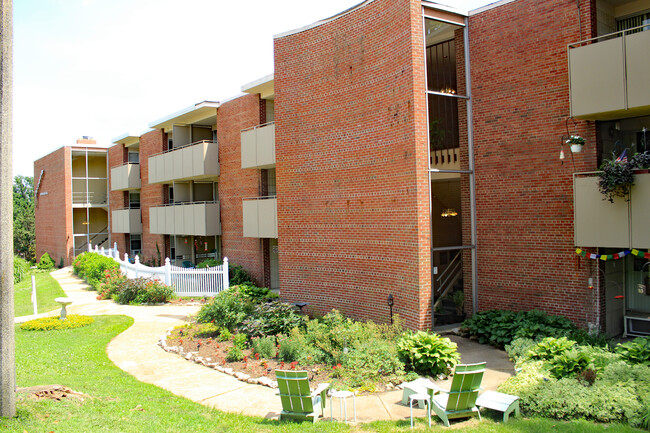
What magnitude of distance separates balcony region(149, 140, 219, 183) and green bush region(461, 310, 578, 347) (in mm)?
14974

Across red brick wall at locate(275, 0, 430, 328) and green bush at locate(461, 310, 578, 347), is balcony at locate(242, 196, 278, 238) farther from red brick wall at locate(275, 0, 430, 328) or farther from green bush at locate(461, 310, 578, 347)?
green bush at locate(461, 310, 578, 347)

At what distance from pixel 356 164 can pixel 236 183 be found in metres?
9.91

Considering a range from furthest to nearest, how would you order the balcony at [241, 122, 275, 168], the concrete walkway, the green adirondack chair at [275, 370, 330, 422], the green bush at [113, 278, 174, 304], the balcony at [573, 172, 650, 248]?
the green bush at [113, 278, 174, 304] → the balcony at [241, 122, 275, 168] → the balcony at [573, 172, 650, 248] → the concrete walkway → the green adirondack chair at [275, 370, 330, 422]

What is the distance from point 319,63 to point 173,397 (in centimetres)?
1009

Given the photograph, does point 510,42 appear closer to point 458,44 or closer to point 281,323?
point 458,44

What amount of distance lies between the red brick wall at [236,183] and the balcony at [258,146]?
829mm

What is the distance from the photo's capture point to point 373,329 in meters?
11.5

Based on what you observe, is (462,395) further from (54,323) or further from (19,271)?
(19,271)

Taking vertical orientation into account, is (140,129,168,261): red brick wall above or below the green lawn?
above

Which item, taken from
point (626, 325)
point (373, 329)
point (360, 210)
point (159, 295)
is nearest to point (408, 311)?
point (373, 329)

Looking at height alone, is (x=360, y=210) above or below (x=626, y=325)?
above

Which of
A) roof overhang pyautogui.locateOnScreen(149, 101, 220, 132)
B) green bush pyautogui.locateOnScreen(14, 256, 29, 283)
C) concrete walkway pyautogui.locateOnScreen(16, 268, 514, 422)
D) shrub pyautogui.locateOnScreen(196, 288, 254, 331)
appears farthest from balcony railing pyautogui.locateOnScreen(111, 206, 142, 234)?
shrub pyautogui.locateOnScreen(196, 288, 254, 331)

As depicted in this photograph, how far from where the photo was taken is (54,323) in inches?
600

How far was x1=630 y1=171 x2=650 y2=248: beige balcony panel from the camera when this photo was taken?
10.0 meters
